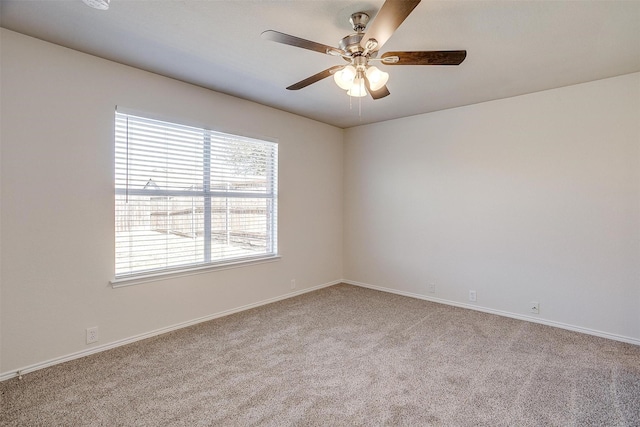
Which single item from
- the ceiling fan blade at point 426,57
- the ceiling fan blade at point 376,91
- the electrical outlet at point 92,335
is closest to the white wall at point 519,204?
the ceiling fan blade at point 376,91

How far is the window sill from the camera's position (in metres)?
2.81

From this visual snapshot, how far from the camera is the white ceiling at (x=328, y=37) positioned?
1.97 meters

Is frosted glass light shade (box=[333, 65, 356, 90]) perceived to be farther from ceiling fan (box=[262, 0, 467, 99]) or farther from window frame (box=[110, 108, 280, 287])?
window frame (box=[110, 108, 280, 287])

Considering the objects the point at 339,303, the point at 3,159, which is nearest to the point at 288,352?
the point at 339,303

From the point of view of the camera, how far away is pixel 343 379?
2.29 meters

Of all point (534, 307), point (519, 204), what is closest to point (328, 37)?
point (519, 204)

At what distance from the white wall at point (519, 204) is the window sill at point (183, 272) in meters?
1.82

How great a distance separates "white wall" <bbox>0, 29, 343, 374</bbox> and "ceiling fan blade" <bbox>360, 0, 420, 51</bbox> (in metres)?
2.22

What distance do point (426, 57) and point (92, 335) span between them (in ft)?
10.8

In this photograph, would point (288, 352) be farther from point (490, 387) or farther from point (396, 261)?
point (396, 261)

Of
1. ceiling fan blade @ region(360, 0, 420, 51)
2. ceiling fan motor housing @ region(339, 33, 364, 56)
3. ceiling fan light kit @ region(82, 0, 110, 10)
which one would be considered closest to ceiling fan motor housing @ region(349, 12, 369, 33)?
ceiling fan motor housing @ region(339, 33, 364, 56)

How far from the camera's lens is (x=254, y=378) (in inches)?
90.3

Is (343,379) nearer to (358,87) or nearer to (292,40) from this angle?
(358,87)

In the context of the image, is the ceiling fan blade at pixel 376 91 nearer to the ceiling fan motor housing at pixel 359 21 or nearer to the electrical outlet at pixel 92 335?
the ceiling fan motor housing at pixel 359 21
